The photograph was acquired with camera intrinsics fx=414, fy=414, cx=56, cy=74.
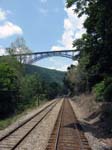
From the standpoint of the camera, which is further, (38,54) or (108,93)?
(38,54)

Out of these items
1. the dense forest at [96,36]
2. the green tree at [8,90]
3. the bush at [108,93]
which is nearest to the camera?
the dense forest at [96,36]

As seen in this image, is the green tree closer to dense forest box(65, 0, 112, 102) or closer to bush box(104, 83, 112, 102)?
bush box(104, 83, 112, 102)

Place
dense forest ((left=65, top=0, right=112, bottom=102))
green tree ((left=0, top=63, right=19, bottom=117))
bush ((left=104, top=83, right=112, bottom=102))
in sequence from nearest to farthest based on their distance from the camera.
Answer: dense forest ((left=65, top=0, right=112, bottom=102))
bush ((left=104, top=83, right=112, bottom=102))
green tree ((left=0, top=63, right=19, bottom=117))

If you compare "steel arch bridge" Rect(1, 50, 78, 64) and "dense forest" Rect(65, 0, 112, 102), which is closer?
"dense forest" Rect(65, 0, 112, 102)

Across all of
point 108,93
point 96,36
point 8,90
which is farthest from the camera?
point 8,90

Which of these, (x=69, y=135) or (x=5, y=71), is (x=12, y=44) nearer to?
(x=5, y=71)

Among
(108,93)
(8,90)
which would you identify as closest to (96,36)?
(108,93)

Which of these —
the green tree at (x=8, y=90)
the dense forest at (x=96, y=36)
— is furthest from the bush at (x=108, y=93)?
the green tree at (x=8, y=90)

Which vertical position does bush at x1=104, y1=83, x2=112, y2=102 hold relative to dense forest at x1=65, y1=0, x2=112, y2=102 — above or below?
below

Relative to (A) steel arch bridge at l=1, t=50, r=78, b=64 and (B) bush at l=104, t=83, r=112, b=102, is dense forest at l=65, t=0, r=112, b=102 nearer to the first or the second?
(B) bush at l=104, t=83, r=112, b=102

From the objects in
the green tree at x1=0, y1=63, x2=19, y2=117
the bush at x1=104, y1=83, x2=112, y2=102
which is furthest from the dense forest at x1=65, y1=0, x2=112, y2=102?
the green tree at x1=0, y1=63, x2=19, y2=117

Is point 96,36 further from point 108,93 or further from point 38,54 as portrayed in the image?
point 38,54

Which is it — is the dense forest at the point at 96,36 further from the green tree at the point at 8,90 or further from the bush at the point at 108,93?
the green tree at the point at 8,90

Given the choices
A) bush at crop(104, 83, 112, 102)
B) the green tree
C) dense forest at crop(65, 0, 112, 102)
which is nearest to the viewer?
dense forest at crop(65, 0, 112, 102)
